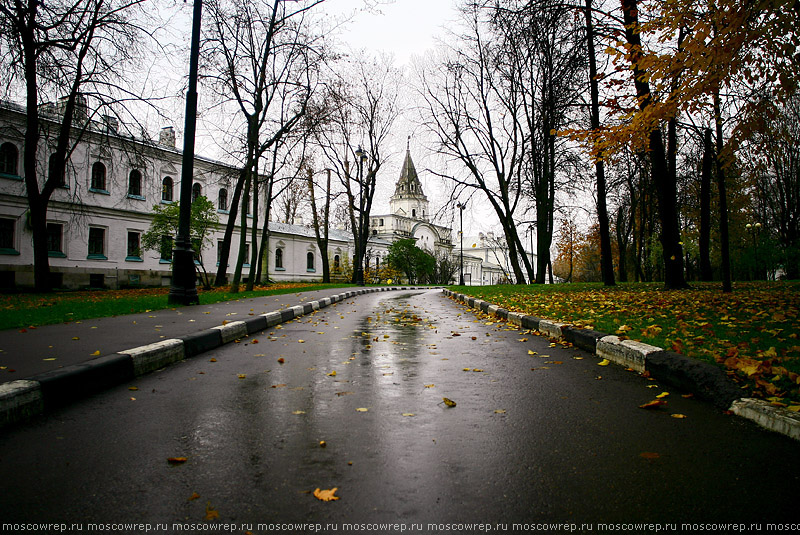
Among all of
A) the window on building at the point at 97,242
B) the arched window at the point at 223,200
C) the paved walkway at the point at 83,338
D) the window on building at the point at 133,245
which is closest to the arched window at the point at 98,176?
the window on building at the point at 97,242

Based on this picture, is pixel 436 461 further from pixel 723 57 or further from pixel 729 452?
pixel 723 57

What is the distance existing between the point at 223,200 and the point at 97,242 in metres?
11.6

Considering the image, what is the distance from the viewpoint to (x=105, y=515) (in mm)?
2041

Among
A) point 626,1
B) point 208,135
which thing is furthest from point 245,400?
point 208,135

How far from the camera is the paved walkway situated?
4.43 metres

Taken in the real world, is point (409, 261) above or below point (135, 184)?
below

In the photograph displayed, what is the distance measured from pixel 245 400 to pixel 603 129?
9.47m

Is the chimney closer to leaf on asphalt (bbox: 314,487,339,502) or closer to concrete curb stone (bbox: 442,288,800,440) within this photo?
concrete curb stone (bbox: 442,288,800,440)

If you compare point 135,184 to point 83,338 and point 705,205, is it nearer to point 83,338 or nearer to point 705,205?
point 83,338

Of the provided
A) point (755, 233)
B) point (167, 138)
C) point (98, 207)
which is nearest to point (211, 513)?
point (98, 207)

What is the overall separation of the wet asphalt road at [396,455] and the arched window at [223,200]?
125ft

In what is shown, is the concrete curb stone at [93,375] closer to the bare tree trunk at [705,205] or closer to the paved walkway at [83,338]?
the paved walkway at [83,338]

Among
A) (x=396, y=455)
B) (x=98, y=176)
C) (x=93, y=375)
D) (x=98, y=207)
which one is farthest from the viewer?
(x=98, y=176)

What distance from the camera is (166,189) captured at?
35.0 meters
